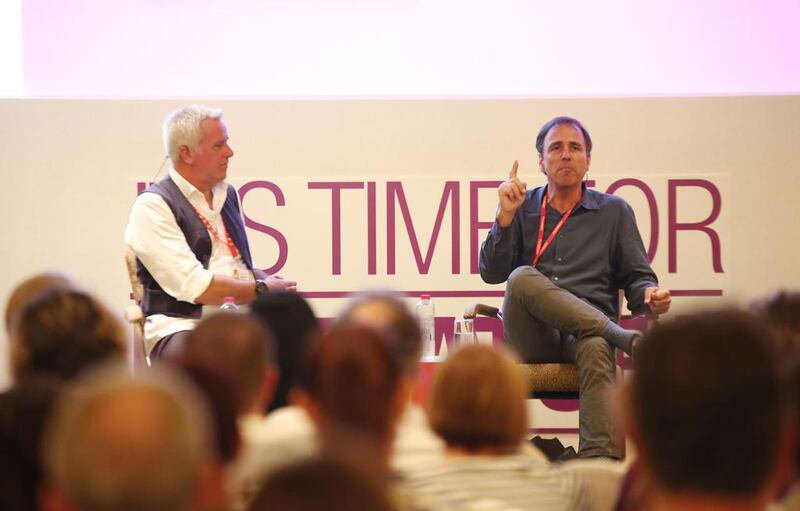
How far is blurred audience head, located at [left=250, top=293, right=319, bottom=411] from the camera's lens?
109 inches

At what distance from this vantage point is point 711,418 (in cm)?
127

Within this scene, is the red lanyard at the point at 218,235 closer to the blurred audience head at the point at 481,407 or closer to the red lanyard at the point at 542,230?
the red lanyard at the point at 542,230

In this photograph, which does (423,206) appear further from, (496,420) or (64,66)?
(496,420)

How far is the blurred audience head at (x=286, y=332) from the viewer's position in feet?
9.10

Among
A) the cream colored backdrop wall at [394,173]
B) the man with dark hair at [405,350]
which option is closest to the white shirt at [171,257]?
→ the cream colored backdrop wall at [394,173]

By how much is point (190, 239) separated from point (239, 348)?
2219 mm

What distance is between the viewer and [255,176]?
5.77 metres

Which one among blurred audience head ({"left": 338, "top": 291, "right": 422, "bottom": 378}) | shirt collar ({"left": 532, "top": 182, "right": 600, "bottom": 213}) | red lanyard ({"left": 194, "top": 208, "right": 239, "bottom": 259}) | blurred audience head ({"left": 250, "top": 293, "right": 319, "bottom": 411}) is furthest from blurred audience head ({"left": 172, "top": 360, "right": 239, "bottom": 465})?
shirt collar ({"left": 532, "top": 182, "right": 600, "bottom": 213})

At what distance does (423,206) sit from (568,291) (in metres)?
1.61

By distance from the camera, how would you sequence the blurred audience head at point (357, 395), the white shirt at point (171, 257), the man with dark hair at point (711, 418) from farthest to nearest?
the white shirt at point (171, 257), the blurred audience head at point (357, 395), the man with dark hair at point (711, 418)

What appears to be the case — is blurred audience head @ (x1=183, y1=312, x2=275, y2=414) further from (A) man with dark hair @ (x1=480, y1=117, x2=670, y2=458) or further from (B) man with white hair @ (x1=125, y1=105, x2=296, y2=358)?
(A) man with dark hair @ (x1=480, y1=117, x2=670, y2=458)

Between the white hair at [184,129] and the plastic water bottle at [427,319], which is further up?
the white hair at [184,129]

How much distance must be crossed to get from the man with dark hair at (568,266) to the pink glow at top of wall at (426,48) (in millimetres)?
1525

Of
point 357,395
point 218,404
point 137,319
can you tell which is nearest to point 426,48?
point 137,319
